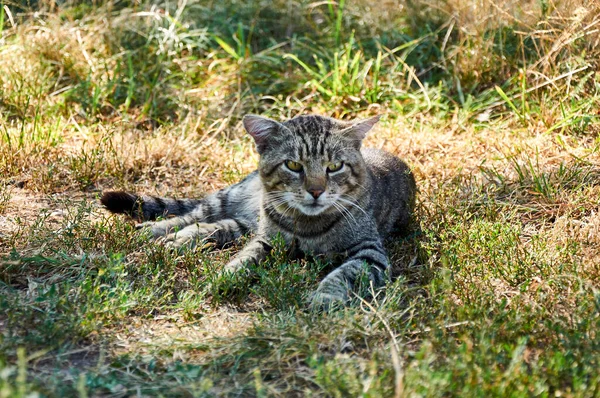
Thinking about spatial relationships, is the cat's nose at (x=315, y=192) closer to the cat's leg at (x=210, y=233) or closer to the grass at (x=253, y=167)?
the grass at (x=253, y=167)

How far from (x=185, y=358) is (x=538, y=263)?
1.98 metres

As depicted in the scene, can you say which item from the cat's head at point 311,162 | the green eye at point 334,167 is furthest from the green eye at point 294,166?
the green eye at point 334,167

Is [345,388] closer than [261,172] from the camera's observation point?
Yes

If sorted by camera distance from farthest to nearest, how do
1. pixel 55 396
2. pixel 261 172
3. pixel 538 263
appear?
pixel 261 172 < pixel 538 263 < pixel 55 396

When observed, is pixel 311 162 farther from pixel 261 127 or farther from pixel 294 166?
pixel 261 127

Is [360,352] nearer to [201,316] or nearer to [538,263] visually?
[201,316]

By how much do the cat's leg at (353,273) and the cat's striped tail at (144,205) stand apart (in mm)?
1388

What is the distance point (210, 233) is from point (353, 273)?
113 centimetres

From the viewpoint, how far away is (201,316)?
3.53 metres

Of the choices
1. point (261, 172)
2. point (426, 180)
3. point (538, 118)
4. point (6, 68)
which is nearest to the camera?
point (261, 172)

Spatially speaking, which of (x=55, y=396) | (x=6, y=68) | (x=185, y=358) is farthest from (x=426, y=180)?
(x=6, y=68)

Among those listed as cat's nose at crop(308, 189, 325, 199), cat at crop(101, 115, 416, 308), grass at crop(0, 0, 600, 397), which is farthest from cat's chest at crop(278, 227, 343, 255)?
cat's nose at crop(308, 189, 325, 199)

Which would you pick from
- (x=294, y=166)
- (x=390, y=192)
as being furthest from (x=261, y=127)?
(x=390, y=192)

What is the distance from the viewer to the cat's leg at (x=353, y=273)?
3578 millimetres
